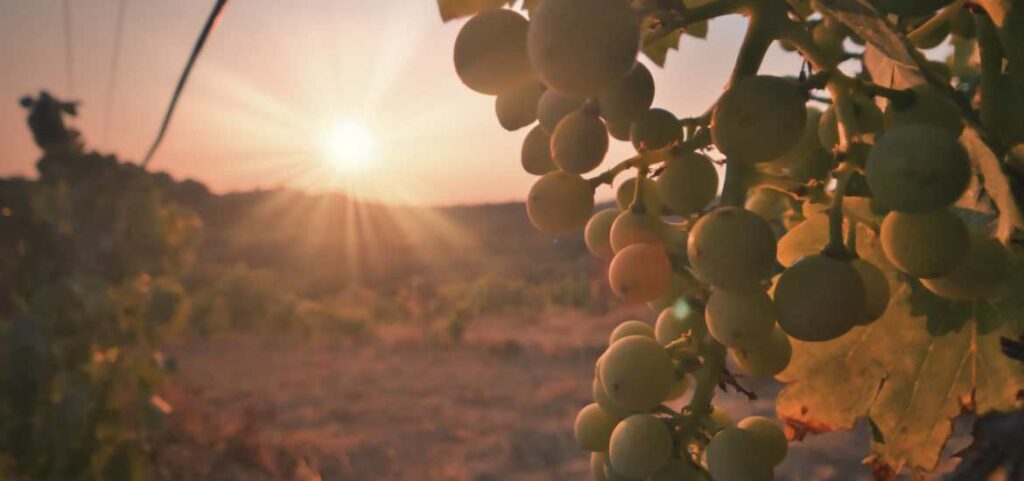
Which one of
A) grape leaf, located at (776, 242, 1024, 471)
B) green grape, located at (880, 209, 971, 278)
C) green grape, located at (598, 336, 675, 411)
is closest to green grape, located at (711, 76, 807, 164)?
green grape, located at (880, 209, 971, 278)

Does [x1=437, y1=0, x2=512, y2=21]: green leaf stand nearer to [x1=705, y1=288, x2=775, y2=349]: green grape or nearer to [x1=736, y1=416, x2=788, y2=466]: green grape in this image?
[x1=705, y1=288, x2=775, y2=349]: green grape

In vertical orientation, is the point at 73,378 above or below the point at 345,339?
above

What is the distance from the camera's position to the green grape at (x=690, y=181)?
63 centimetres

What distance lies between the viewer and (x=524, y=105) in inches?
27.1

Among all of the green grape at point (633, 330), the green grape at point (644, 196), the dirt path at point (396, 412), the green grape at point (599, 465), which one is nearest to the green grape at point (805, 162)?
the green grape at point (644, 196)

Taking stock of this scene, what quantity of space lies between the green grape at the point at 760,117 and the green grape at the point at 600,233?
253 mm

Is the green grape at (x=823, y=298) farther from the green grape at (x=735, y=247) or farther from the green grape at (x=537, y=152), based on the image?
the green grape at (x=537, y=152)

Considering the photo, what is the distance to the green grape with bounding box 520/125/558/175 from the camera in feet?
2.39

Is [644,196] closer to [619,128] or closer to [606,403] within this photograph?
[619,128]

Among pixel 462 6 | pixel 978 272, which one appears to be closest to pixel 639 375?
pixel 978 272

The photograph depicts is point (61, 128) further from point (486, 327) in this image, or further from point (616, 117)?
point (486, 327)

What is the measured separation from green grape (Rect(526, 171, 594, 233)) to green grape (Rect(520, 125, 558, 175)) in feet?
0.09

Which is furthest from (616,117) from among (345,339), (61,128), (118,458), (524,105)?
(345,339)

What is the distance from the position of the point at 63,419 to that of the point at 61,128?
193 centimetres
